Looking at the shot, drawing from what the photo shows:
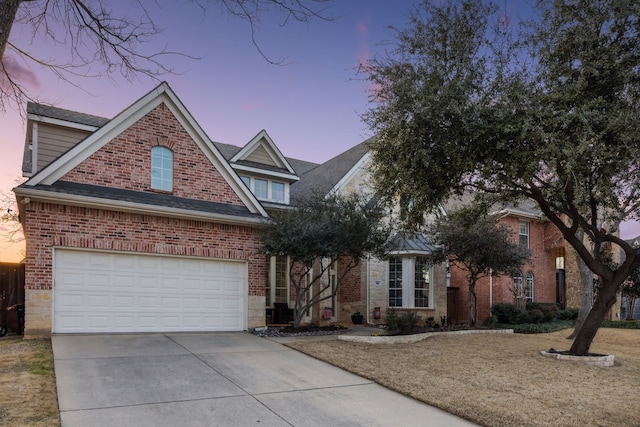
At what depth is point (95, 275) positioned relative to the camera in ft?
38.1

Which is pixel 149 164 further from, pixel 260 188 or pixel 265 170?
pixel 260 188

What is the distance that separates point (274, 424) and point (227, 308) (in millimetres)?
7977

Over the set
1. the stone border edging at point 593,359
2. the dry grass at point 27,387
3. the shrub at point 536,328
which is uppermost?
the dry grass at point 27,387

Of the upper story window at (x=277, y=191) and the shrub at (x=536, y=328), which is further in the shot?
the shrub at (x=536, y=328)

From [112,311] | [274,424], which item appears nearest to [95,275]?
[112,311]

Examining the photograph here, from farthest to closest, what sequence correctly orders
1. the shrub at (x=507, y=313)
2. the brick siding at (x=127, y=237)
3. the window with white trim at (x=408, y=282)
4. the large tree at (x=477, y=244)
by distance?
the shrub at (x=507, y=313)
the window with white trim at (x=408, y=282)
the large tree at (x=477, y=244)
the brick siding at (x=127, y=237)

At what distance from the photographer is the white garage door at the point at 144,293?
11.3 meters

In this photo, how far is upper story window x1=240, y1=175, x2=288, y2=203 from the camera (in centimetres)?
1745

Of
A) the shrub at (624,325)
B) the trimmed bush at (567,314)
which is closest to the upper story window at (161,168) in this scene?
the trimmed bush at (567,314)

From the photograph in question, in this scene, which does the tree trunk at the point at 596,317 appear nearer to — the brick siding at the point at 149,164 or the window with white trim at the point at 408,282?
the window with white trim at the point at 408,282

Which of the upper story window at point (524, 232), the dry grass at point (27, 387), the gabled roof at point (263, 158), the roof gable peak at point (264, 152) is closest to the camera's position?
the dry grass at point (27, 387)

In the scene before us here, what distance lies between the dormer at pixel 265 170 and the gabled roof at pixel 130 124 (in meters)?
2.87

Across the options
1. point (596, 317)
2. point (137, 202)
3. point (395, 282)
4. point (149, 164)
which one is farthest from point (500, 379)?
point (395, 282)

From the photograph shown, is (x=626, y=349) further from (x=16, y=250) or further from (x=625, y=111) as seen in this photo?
(x=16, y=250)
